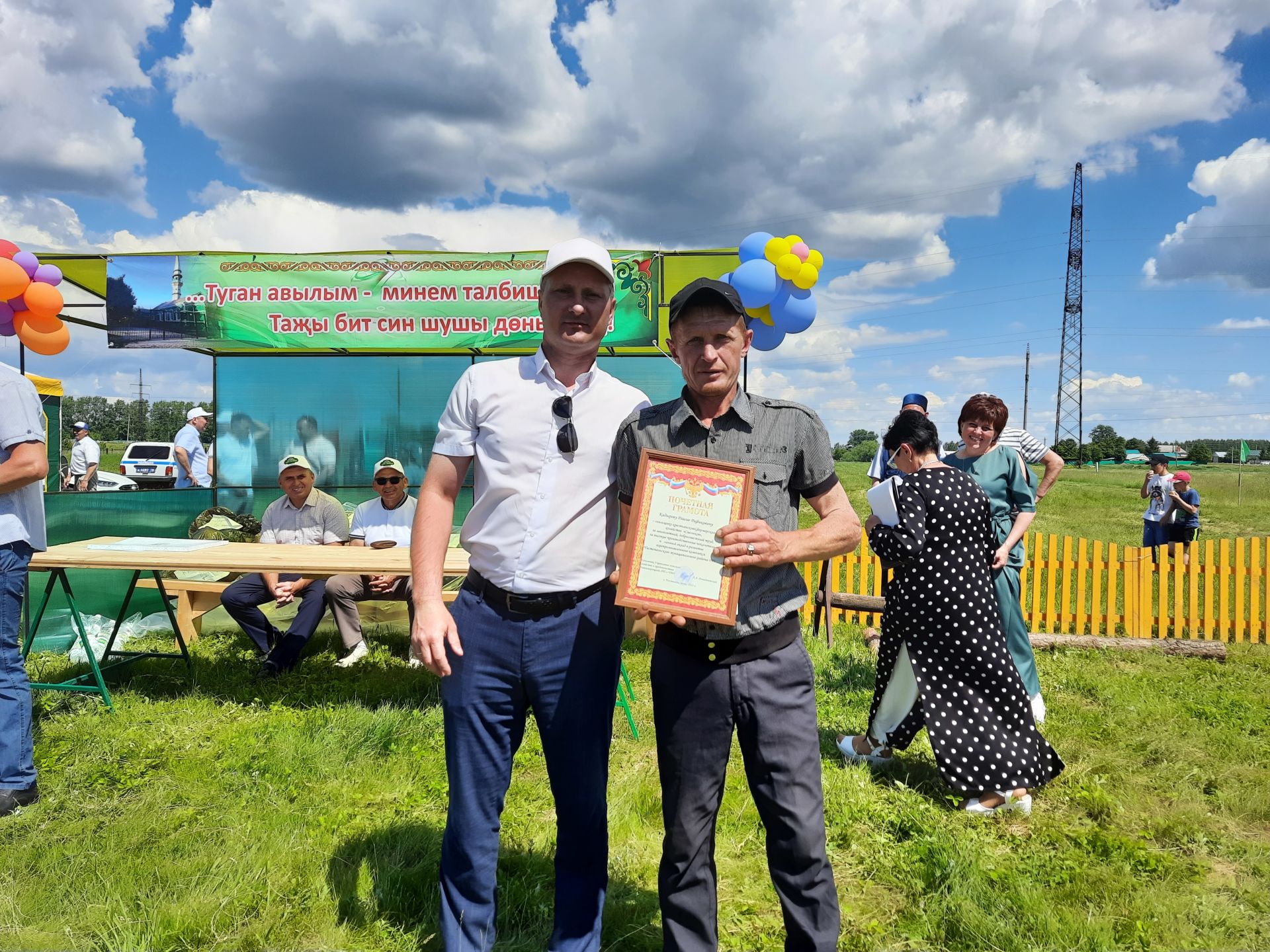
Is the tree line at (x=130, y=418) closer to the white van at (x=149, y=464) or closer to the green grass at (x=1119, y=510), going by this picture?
the white van at (x=149, y=464)

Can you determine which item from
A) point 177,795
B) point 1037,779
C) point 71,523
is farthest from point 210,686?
point 1037,779

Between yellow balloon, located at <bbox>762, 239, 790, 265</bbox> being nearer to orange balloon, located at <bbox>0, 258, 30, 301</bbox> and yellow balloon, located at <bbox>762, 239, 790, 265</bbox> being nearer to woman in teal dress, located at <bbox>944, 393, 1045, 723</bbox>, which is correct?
woman in teal dress, located at <bbox>944, 393, 1045, 723</bbox>

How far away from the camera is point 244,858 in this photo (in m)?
3.06

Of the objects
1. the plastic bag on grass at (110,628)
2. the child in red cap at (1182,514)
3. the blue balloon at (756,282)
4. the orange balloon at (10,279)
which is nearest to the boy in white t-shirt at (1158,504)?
the child in red cap at (1182,514)

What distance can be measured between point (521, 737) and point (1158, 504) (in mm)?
11420

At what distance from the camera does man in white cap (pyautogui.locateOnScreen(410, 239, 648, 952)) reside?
2.22 meters

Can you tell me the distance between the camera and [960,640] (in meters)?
3.66

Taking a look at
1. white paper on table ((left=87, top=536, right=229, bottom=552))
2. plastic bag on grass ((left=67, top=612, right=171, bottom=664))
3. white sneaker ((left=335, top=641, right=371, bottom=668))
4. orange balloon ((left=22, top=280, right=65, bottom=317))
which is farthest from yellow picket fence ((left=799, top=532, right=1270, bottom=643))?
orange balloon ((left=22, top=280, right=65, bottom=317))

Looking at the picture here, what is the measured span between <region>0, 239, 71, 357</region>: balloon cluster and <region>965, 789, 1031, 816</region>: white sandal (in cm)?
630

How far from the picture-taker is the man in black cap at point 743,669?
6.95ft

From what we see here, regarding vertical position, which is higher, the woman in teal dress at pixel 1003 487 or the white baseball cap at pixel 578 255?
the white baseball cap at pixel 578 255

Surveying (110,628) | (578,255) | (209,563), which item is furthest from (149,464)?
(578,255)

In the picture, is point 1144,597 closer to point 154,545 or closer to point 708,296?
point 708,296

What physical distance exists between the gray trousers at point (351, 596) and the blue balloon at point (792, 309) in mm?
3452
